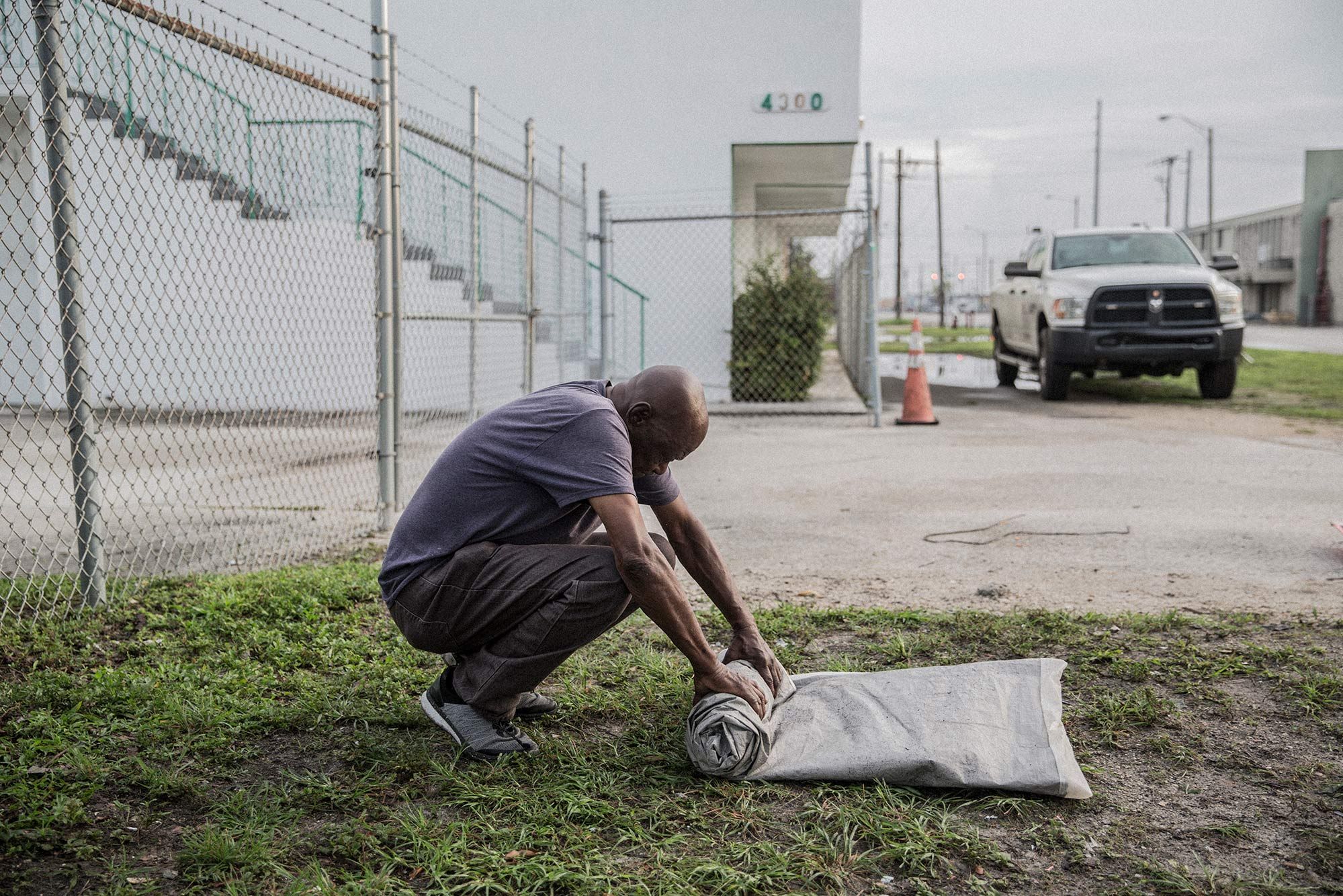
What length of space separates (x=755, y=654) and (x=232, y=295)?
792cm

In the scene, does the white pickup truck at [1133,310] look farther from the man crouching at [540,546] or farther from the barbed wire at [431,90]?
the man crouching at [540,546]

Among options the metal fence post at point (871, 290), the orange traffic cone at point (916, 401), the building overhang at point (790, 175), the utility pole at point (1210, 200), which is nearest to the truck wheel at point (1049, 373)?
the orange traffic cone at point (916, 401)

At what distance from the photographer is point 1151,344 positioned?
41.2 ft

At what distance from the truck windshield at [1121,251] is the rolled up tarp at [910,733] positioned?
11395mm

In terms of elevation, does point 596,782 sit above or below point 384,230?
below

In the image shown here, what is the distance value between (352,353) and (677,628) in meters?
11.0

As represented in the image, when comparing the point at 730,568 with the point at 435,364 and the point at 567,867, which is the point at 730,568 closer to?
the point at 567,867

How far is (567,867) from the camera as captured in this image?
8.04ft

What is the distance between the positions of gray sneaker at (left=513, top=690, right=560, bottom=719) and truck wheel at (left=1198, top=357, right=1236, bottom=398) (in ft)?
39.0

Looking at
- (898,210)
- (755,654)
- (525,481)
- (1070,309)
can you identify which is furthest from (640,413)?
(898,210)

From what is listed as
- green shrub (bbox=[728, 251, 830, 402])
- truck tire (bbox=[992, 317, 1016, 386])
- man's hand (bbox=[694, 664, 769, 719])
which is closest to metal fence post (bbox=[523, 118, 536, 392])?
green shrub (bbox=[728, 251, 830, 402])

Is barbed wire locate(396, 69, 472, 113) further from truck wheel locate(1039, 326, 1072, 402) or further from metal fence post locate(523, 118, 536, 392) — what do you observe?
truck wheel locate(1039, 326, 1072, 402)

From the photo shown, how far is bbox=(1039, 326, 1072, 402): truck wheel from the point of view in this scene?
43.0 ft

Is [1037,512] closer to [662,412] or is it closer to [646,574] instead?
[662,412]
